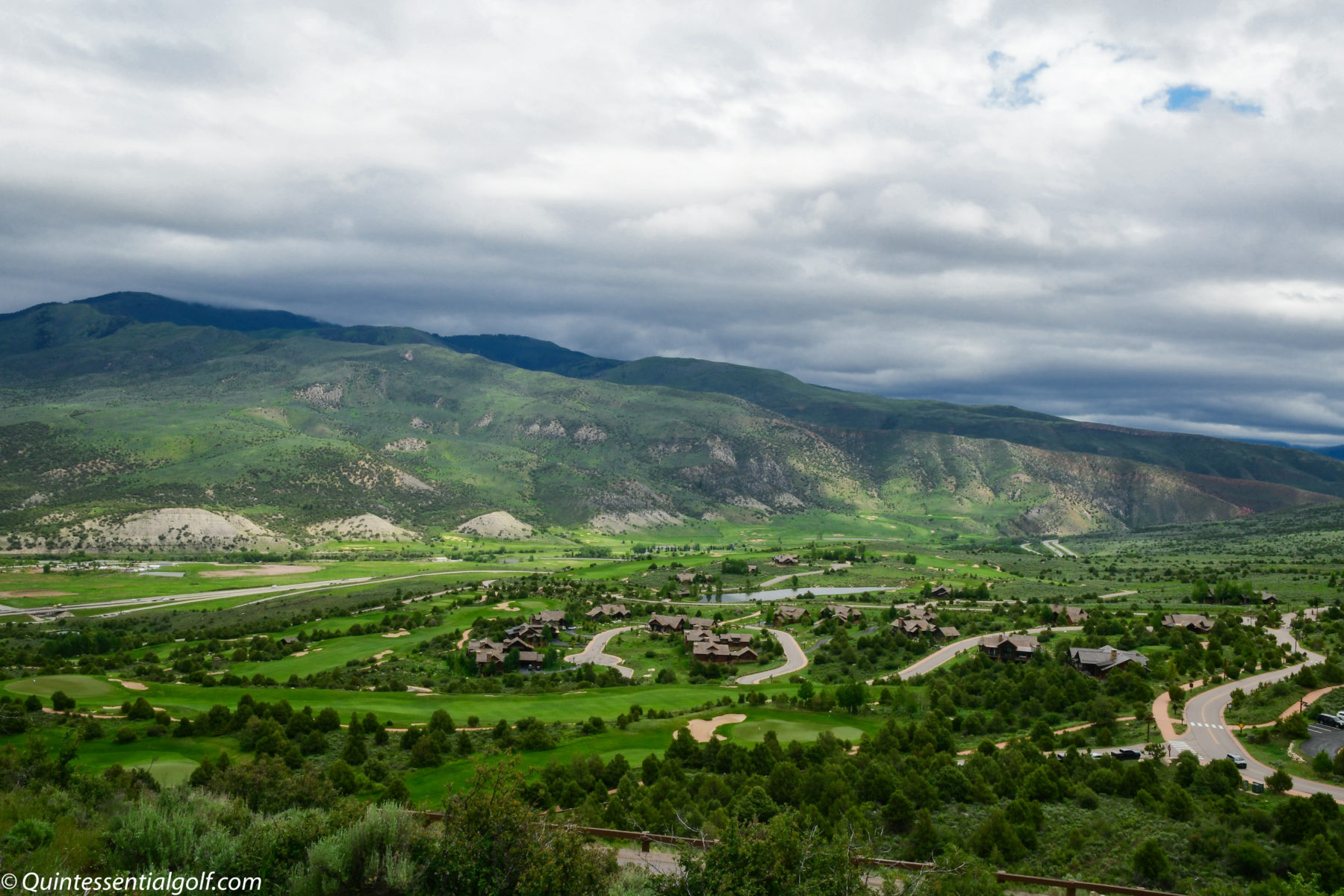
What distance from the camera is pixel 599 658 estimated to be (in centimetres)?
7906

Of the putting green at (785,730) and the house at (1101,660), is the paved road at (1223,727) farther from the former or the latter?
the putting green at (785,730)

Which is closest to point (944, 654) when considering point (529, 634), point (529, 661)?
point (529, 661)

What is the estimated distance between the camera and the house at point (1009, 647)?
6906 centimetres

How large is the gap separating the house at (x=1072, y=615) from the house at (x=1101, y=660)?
2025 centimetres

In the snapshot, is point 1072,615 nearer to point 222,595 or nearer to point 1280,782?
point 1280,782

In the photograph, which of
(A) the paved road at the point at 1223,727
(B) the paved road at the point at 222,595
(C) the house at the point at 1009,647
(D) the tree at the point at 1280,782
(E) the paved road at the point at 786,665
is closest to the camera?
(D) the tree at the point at 1280,782

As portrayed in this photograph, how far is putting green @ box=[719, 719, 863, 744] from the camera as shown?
46.6m

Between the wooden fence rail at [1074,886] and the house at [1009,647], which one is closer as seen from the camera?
the wooden fence rail at [1074,886]

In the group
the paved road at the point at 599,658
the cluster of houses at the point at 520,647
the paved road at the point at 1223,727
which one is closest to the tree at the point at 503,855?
the paved road at the point at 1223,727

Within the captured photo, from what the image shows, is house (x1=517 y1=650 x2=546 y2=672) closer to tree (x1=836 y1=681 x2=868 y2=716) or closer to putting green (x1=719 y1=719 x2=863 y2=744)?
putting green (x1=719 y1=719 x2=863 y2=744)

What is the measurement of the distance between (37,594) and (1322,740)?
151213 millimetres

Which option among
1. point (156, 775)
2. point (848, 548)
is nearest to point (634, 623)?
point (156, 775)

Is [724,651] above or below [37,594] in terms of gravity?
above

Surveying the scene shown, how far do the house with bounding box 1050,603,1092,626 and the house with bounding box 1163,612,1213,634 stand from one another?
7551 millimetres
